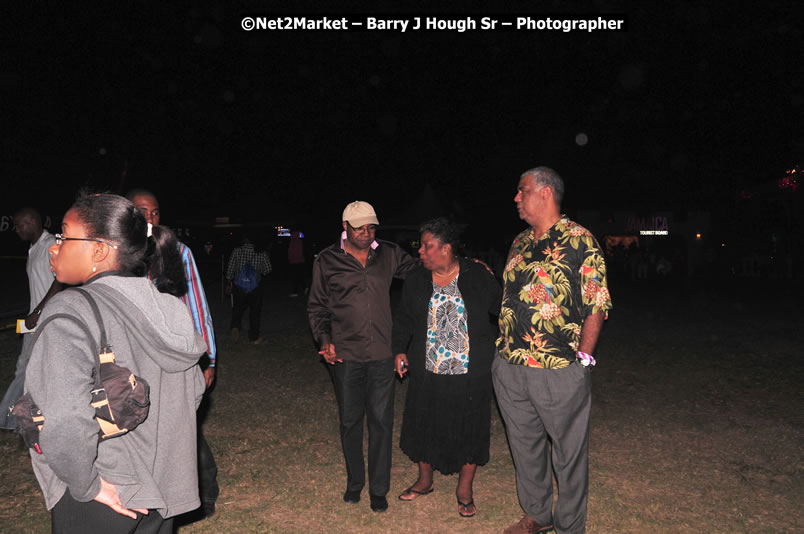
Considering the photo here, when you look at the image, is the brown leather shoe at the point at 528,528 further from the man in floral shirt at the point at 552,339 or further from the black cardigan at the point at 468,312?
the black cardigan at the point at 468,312

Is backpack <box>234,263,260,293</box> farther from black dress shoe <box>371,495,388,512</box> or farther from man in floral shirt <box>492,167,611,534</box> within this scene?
man in floral shirt <box>492,167,611,534</box>

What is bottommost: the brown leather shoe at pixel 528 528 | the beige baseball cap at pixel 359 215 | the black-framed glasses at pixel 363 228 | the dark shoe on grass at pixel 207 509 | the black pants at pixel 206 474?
the brown leather shoe at pixel 528 528

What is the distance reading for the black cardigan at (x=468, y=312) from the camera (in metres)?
4.19

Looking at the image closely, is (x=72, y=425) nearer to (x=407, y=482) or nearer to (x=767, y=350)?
(x=407, y=482)

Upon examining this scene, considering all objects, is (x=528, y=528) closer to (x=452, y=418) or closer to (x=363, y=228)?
(x=452, y=418)

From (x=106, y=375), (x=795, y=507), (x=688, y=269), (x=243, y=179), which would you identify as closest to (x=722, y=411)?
(x=795, y=507)

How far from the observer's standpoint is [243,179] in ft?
195

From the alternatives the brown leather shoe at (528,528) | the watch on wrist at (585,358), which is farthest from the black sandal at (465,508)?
the watch on wrist at (585,358)

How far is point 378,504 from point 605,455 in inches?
91.7

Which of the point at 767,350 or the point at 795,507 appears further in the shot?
the point at 767,350

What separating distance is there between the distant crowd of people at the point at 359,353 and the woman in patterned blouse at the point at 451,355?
1 centimetres

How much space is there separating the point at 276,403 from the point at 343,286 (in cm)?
342

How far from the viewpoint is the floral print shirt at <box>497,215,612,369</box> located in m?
3.55

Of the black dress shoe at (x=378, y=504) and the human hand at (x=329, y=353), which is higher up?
the human hand at (x=329, y=353)
